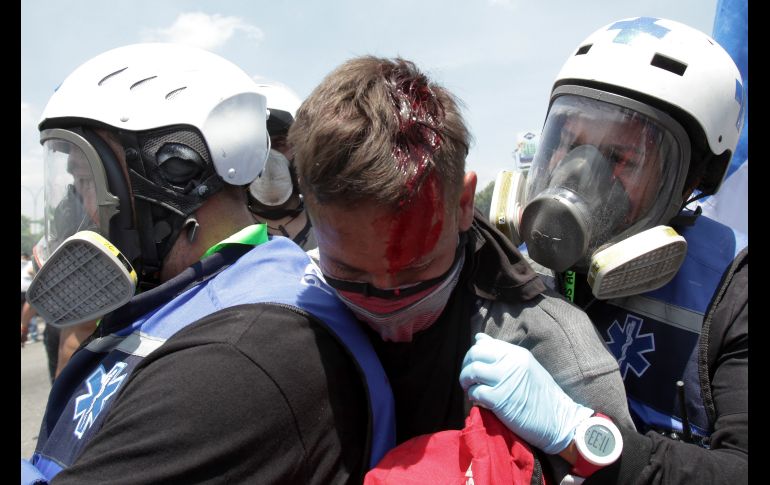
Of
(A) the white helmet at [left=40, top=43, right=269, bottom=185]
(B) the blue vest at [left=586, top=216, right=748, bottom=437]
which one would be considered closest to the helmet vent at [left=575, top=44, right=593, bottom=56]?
(B) the blue vest at [left=586, top=216, right=748, bottom=437]

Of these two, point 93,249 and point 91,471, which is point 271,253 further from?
point 91,471

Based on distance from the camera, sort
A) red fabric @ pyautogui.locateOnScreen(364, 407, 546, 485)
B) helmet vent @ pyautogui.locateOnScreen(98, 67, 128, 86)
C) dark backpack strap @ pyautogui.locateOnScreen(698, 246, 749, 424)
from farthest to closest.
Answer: helmet vent @ pyautogui.locateOnScreen(98, 67, 128, 86) < dark backpack strap @ pyautogui.locateOnScreen(698, 246, 749, 424) < red fabric @ pyautogui.locateOnScreen(364, 407, 546, 485)

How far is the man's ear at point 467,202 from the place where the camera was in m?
1.68

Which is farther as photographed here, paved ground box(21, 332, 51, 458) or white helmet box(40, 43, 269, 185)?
paved ground box(21, 332, 51, 458)

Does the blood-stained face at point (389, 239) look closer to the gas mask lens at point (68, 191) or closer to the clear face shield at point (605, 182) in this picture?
the clear face shield at point (605, 182)

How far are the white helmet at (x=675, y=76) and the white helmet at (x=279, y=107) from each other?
227 cm

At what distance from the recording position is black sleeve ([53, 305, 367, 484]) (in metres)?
1.19

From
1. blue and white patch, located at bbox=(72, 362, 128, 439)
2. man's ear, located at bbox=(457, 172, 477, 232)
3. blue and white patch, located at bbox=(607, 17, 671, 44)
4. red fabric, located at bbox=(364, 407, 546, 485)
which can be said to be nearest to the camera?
red fabric, located at bbox=(364, 407, 546, 485)

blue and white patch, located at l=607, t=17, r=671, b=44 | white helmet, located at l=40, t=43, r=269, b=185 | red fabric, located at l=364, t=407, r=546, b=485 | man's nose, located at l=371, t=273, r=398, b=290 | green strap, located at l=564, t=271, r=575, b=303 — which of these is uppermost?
blue and white patch, located at l=607, t=17, r=671, b=44

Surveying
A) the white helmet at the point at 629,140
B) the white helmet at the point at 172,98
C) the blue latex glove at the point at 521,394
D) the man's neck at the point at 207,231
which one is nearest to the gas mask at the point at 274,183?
the white helmet at the point at 172,98

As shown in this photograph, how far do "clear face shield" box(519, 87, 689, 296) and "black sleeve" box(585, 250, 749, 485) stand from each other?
0.42m

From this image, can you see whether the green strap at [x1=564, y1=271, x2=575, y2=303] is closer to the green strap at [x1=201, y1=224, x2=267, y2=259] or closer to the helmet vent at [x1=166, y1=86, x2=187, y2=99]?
the green strap at [x1=201, y1=224, x2=267, y2=259]
